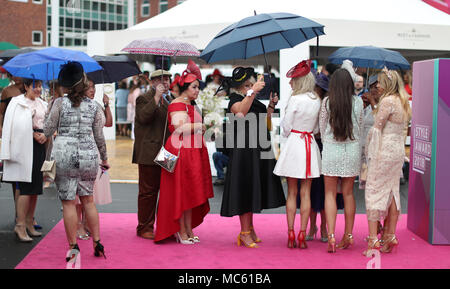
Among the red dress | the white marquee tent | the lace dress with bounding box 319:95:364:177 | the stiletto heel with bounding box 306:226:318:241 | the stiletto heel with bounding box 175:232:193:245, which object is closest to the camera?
the lace dress with bounding box 319:95:364:177

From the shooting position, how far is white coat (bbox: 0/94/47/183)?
640 centimetres

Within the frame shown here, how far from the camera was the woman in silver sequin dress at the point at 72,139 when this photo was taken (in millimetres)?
5375

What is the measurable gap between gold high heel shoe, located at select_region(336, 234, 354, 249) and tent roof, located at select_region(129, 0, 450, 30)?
22.8 feet

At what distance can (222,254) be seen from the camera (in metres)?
5.91

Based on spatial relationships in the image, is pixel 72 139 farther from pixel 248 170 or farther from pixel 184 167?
pixel 248 170

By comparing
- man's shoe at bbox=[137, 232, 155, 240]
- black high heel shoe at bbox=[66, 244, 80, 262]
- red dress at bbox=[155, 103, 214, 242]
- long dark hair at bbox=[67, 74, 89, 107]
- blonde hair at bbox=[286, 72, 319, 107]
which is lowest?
man's shoe at bbox=[137, 232, 155, 240]

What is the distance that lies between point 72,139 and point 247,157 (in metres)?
1.71

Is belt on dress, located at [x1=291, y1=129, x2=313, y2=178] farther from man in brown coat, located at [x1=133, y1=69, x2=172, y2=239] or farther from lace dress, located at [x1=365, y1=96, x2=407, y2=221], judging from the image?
man in brown coat, located at [x1=133, y1=69, x2=172, y2=239]

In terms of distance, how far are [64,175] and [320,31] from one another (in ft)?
9.58


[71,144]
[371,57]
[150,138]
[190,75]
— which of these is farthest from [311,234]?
[71,144]

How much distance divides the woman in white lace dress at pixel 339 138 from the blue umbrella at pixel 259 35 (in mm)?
657

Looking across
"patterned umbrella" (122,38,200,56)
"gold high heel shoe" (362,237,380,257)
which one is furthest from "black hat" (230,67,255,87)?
"gold high heel shoe" (362,237,380,257)

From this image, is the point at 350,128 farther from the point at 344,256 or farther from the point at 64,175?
the point at 64,175
